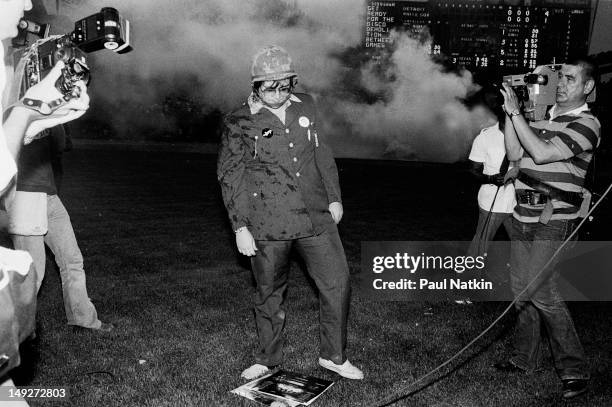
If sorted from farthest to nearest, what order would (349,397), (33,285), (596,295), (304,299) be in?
(596,295) → (304,299) → (349,397) → (33,285)

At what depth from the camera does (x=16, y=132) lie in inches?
73.5

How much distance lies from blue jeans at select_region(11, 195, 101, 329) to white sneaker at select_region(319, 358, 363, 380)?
2.34 meters

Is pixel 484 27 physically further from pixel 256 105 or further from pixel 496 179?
pixel 256 105

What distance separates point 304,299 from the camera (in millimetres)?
6230

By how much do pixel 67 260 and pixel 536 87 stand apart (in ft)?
13.8

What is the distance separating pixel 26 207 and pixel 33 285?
2.78 m

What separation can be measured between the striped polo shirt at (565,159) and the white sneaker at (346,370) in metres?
1.76

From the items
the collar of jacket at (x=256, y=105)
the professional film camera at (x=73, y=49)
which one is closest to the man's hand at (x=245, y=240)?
the collar of jacket at (x=256, y=105)

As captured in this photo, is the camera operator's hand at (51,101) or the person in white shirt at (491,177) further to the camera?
the person in white shirt at (491,177)

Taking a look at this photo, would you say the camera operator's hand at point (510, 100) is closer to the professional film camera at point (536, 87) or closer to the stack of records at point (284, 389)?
the professional film camera at point (536, 87)

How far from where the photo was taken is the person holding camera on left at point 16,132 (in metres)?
1.72

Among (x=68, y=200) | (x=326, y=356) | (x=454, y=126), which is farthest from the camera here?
(x=454, y=126)

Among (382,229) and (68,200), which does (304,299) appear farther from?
(68,200)

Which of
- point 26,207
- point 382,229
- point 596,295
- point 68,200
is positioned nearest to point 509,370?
point 596,295
